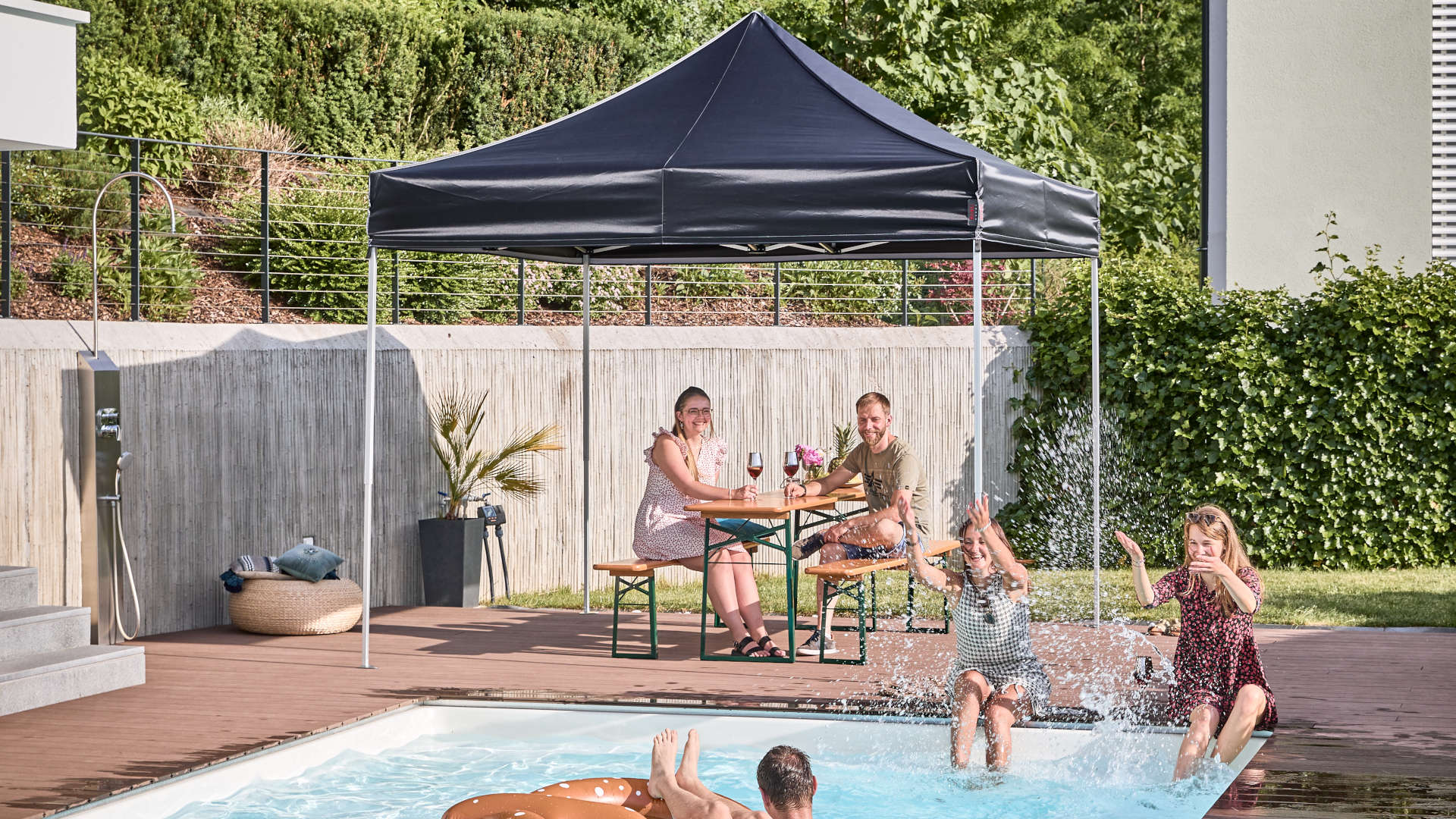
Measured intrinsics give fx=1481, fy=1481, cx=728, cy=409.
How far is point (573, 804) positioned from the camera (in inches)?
168

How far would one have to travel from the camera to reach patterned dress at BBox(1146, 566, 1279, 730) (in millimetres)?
5387

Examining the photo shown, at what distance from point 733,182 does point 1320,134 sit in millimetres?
7798

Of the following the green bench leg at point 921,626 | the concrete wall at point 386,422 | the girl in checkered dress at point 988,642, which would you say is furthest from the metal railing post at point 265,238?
the girl in checkered dress at point 988,642

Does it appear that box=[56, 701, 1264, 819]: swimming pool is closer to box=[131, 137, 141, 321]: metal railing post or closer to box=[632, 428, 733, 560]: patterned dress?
box=[632, 428, 733, 560]: patterned dress

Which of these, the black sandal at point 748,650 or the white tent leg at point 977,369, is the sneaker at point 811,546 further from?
the white tent leg at point 977,369

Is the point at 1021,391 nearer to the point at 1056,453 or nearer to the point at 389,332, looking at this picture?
the point at 1056,453

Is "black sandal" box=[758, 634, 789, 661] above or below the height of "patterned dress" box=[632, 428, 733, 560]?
below

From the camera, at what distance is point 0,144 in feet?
22.0

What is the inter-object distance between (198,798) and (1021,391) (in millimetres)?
8069

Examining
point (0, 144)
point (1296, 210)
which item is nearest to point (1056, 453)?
point (1296, 210)

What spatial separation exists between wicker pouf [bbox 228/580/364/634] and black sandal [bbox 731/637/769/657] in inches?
87.5

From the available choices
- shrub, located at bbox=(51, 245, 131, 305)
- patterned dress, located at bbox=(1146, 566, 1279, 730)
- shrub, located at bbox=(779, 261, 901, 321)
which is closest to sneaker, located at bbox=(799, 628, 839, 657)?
patterned dress, located at bbox=(1146, 566, 1279, 730)

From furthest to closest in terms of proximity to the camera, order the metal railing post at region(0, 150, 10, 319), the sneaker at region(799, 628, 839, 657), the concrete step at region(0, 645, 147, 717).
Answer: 1. the metal railing post at region(0, 150, 10, 319)
2. the sneaker at region(799, 628, 839, 657)
3. the concrete step at region(0, 645, 147, 717)

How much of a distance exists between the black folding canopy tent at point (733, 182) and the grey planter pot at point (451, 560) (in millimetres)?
2254
